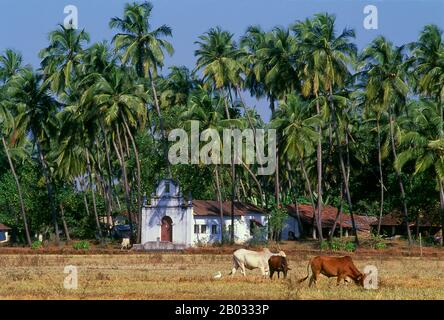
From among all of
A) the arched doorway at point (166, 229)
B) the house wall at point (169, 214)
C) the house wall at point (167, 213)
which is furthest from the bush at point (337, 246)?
the arched doorway at point (166, 229)

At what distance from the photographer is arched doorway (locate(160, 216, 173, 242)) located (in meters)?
58.8

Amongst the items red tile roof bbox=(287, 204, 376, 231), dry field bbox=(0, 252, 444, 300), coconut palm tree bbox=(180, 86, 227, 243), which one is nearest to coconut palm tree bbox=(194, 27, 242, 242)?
coconut palm tree bbox=(180, 86, 227, 243)

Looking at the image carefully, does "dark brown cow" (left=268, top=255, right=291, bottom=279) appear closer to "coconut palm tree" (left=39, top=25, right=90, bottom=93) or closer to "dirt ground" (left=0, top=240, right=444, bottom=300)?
"dirt ground" (left=0, top=240, right=444, bottom=300)

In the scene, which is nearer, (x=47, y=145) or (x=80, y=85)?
(x=80, y=85)

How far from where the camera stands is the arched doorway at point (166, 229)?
58750 millimetres

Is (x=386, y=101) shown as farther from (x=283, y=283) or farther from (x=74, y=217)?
(x=283, y=283)

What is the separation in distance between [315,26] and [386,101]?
268 inches

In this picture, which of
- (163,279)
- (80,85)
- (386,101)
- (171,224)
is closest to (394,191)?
(386,101)

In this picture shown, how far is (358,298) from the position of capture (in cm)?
1936

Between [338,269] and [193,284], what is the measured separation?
3946mm

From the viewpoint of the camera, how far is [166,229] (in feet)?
193
